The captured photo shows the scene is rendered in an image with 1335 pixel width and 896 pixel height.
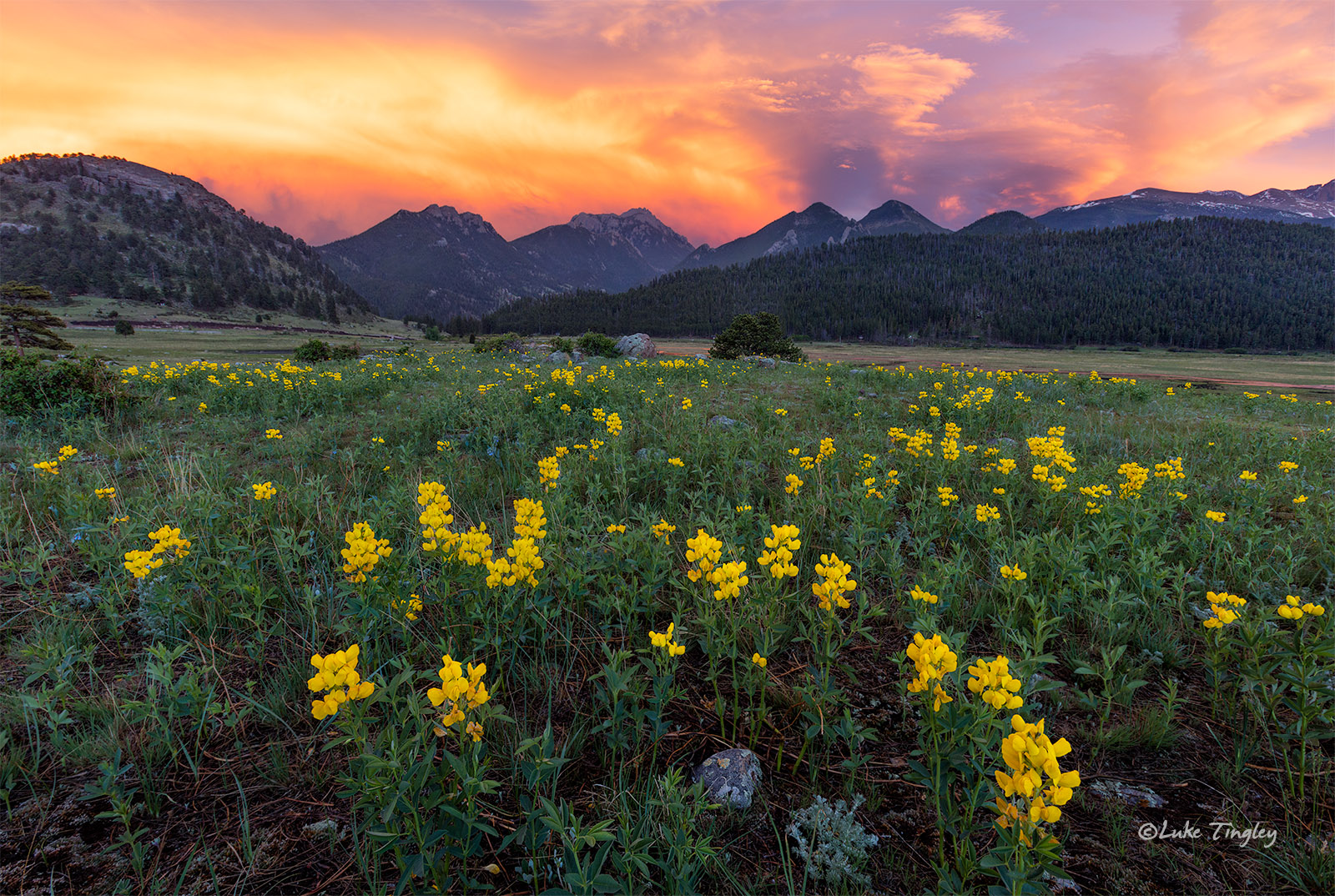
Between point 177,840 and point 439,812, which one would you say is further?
point 177,840

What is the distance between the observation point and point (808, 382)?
13055 mm

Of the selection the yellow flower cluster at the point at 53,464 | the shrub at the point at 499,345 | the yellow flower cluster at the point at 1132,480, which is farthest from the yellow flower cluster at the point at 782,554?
the shrub at the point at 499,345

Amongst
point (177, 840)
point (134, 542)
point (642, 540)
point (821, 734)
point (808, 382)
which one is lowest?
point (177, 840)

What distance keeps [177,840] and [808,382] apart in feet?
42.1

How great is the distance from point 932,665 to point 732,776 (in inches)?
39.4

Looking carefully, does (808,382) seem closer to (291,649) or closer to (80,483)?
(291,649)

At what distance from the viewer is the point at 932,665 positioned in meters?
1.94

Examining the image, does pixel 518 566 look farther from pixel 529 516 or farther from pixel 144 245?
pixel 144 245

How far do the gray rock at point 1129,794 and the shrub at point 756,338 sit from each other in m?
25.0

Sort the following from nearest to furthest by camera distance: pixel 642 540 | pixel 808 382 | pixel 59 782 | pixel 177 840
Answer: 1. pixel 177 840
2. pixel 59 782
3. pixel 642 540
4. pixel 808 382

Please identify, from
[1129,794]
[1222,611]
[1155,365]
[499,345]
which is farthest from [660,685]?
[1155,365]

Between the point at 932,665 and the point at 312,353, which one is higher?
the point at 312,353

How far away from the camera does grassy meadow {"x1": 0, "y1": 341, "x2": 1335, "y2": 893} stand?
1.84 m

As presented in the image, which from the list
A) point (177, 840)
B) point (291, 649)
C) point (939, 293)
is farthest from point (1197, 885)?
point (939, 293)
